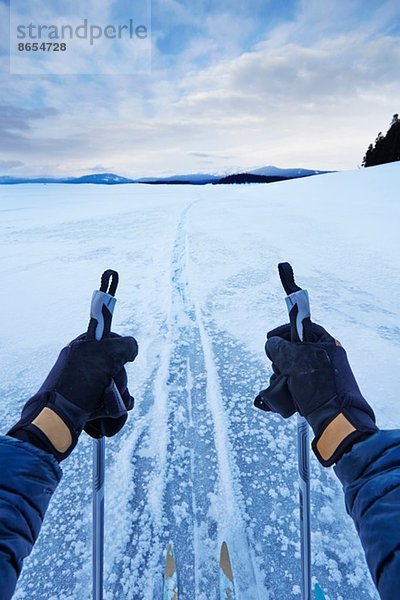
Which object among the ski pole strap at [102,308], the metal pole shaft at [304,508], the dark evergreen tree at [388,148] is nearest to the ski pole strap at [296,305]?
the metal pole shaft at [304,508]

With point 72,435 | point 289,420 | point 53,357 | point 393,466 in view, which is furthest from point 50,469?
point 53,357

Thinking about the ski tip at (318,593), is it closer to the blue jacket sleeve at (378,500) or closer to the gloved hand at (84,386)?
the blue jacket sleeve at (378,500)

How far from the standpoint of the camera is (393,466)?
0.81 meters

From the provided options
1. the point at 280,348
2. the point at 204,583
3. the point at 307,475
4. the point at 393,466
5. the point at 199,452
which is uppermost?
the point at 280,348

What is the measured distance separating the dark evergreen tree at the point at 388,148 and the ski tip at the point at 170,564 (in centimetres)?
3763

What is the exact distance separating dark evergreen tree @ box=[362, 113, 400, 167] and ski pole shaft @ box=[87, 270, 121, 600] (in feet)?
123

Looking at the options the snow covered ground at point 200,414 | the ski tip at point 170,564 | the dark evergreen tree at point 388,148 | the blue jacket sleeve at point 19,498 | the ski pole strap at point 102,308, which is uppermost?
the dark evergreen tree at point 388,148

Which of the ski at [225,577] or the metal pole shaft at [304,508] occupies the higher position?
the metal pole shaft at [304,508]

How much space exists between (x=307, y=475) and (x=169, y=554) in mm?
550

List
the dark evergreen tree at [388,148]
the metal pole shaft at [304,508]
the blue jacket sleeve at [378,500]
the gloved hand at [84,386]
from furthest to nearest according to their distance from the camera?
the dark evergreen tree at [388,148]
the gloved hand at [84,386]
the metal pole shaft at [304,508]
the blue jacket sleeve at [378,500]

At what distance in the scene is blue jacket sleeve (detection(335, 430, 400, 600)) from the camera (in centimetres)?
66

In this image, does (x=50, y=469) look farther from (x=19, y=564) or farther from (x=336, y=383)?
(x=336, y=383)

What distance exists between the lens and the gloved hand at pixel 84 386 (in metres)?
1.08

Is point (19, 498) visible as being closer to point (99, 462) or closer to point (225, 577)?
point (99, 462)
